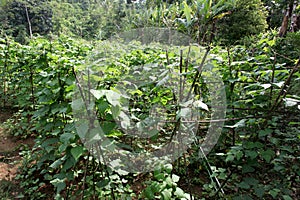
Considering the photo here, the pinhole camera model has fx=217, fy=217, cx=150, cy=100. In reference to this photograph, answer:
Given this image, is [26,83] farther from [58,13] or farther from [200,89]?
[58,13]

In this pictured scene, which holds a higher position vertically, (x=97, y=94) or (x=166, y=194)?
(x=97, y=94)

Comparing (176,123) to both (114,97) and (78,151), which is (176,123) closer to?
(114,97)

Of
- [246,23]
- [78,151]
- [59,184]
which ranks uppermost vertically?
[246,23]

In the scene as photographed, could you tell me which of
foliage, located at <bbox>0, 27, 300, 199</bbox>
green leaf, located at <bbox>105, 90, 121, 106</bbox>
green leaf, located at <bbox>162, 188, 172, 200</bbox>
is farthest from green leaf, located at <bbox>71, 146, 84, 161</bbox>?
green leaf, located at <bbox>162, 188, 172, 200</bbox>

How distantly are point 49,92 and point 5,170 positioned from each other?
1062 mm

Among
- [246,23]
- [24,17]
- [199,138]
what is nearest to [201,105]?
[199,138]

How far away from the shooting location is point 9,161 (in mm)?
2137

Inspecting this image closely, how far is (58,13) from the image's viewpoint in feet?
61.3

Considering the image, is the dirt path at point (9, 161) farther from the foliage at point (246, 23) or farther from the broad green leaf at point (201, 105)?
the foliage at point (246, 23)

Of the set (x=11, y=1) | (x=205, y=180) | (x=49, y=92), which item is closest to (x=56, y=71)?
(x=49, y=92)

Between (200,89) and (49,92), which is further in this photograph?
(200,89)

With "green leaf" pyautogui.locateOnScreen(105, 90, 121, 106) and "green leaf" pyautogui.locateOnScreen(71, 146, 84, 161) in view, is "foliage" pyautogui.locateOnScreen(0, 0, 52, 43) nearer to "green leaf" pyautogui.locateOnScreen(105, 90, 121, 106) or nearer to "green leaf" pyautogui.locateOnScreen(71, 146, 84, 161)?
"green leaf" pyautogui.locateOnScreen(71, 146, 84, 161)

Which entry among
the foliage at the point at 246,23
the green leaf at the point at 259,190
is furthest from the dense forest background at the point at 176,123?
the foliage at the point at 246,23

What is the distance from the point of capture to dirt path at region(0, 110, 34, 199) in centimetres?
175
